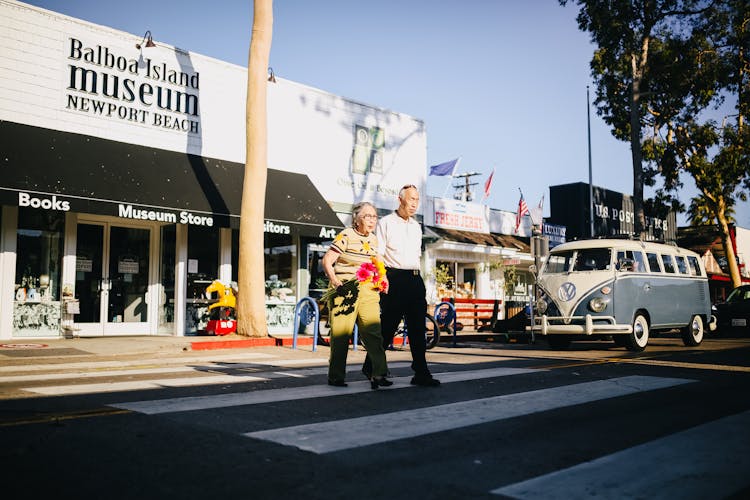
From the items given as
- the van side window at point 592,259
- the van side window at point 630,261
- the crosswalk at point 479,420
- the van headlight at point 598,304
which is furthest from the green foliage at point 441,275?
the crosswalk at point 479,420

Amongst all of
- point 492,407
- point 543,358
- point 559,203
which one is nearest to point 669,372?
point 543,358

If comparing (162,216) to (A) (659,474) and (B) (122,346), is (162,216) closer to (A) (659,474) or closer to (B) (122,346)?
(B) (122,346)

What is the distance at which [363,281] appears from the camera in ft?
22.1

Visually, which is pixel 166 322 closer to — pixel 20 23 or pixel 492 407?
pixel 20 23

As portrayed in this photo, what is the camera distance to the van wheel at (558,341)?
48.0 ft

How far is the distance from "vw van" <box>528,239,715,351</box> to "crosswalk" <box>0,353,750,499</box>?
535cm

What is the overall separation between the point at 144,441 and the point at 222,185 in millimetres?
12173

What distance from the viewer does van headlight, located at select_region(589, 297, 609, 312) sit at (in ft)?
44.2

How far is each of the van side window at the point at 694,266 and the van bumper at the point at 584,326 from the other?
12.5 ft

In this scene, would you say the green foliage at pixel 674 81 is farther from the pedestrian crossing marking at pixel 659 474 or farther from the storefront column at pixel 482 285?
the pedestrian crossing marking at pixel 659 474

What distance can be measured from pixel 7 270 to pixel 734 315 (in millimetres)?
21452

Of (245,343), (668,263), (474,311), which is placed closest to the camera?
(245,343)

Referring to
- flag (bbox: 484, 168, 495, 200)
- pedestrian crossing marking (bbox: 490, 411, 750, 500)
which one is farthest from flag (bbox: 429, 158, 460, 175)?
pedestrian crossing marking (bbox: 490, 411, 750, 500)

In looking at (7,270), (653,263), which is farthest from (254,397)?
(653,263)
